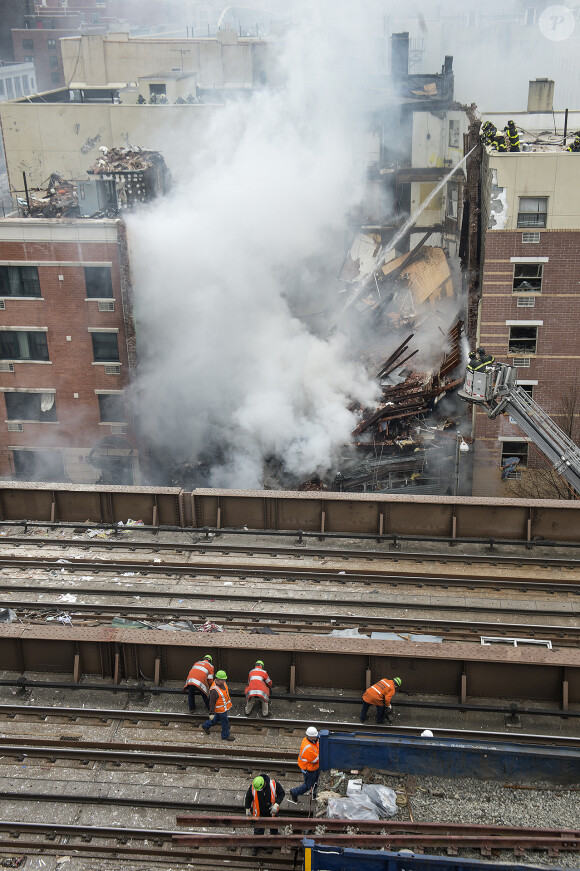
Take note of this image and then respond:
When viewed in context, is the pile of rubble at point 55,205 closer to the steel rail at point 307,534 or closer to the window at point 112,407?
the window at point 112,407

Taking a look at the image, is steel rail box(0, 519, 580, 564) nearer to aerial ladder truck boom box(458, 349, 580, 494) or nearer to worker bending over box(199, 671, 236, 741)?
aerial ladder truck boom box(458, 349, 580, 494)

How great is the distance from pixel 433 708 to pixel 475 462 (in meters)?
12.2

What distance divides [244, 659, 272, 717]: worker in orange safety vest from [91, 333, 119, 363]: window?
15545 mm

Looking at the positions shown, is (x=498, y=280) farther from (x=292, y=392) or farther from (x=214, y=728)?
(x=214, y=728)

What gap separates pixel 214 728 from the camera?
11.3 m

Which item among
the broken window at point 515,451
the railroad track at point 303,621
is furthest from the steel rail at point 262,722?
the broken window at point 515,451

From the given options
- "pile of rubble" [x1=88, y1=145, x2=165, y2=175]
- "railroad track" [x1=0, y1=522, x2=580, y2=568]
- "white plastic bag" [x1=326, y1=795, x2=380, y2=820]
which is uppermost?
"pile of rubble" [x1=88, y1=145, x2=165, y2=175]

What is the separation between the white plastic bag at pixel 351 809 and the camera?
30.1 feet

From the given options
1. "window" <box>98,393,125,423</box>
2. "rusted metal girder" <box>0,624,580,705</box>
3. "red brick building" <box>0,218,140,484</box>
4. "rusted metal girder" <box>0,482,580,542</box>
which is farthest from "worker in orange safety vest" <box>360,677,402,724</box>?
"window" <box>98,393,125,423</box>

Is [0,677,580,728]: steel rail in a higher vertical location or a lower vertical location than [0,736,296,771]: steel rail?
higher

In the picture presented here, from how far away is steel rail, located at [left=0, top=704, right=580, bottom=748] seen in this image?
1088 cm

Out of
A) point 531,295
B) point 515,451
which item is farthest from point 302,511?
point 531,295

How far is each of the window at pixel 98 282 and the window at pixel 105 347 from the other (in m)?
1.19

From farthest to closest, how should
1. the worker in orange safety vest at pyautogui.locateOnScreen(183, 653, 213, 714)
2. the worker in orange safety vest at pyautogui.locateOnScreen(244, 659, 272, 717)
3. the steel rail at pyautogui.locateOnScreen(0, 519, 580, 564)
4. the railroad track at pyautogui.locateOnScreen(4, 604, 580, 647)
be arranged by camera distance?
the steel rail at pyautogui.locateOnScreen(0, 519, 580, 564)
the railroad track at pyautogui.locateOnScreen(4, 604, 580, 647)
the worker in orange safety vest at pyautogui.locateOnScreen(244, 659, 272, 717)
the worker in orange safety vest at pyautogui.locateOnScreen(183, 653, 213, 714)
